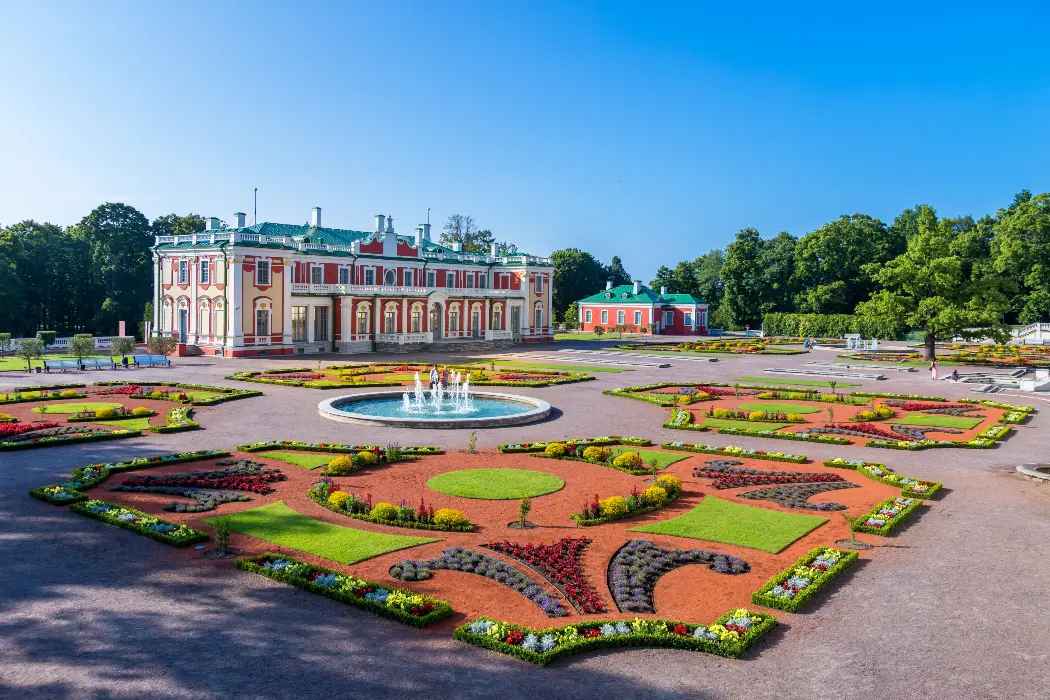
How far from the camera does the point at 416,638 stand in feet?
35.0

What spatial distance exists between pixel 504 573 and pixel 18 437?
17354 mm

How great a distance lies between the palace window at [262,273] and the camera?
179 ft

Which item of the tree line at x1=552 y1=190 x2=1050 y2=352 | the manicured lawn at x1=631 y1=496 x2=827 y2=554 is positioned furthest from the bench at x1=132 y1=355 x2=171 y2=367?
the tree line at x1=552 y1=190 x2=1050 y2=352

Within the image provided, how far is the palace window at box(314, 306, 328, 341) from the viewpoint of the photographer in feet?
197

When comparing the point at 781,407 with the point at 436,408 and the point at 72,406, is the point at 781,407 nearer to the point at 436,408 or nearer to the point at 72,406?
the point at 436,408

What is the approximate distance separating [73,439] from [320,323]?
3792 centimetres

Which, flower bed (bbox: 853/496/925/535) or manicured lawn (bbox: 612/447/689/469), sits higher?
manicured lawn (bbox: 612/447/689/469)

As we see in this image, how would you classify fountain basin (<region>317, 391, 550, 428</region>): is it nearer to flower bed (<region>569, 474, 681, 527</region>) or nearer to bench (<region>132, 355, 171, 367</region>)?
flower bed (<region>569, 474, 681, 527</region>)

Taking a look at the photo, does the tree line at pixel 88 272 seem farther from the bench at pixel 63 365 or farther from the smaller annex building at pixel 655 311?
the smaller annex building at pixel 655 311

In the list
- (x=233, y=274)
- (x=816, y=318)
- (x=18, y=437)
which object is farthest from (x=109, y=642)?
(x=816, y=318)

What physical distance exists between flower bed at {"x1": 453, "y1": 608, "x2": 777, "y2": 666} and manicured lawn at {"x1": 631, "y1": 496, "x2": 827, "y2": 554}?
400 cm

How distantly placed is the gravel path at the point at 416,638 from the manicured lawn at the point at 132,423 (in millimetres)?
9105

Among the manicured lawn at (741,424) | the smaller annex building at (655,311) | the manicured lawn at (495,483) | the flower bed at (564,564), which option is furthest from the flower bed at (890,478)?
the smaller annex building at (655,311)

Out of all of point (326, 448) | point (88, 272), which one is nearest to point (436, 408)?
point (326, 448)
